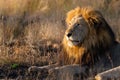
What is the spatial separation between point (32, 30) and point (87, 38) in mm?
2630

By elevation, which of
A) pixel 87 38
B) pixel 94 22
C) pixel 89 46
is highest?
pixel 94 22

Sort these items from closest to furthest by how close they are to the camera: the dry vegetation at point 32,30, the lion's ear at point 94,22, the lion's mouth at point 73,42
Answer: the lion's mouth at point 73,42
the lion's ear at point 94,22
the dry vegetation at point 32,30

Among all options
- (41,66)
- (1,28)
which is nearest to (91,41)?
(41,66)

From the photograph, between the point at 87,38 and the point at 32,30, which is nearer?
the point at 87,38

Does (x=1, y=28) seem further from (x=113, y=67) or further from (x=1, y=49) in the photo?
(x=113, y=67)

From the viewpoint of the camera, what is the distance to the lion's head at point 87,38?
656cm

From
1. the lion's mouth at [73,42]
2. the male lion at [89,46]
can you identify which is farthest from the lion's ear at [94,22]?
the lion's mouth at [73,42]

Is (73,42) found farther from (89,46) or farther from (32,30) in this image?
(32,30)

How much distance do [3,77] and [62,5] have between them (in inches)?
203

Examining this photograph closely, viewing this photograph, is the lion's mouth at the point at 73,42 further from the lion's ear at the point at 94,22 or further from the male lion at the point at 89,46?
the lion's ear at the point at 94,22

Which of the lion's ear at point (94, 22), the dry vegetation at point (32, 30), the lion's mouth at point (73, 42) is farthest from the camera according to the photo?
the dry vegetation at point (32, 30)

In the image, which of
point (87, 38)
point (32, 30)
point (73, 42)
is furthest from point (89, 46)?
point (32, 30)

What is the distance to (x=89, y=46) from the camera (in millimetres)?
6582

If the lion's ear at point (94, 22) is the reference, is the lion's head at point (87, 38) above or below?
below
